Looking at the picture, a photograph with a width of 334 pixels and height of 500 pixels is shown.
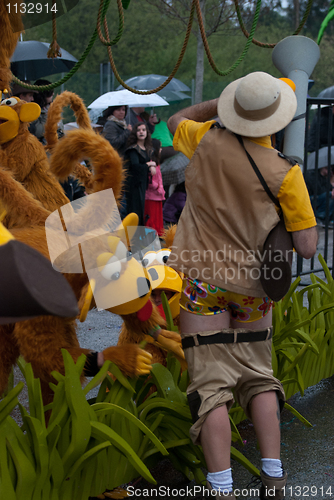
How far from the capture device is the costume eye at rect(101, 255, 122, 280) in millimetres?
1744

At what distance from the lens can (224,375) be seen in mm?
1782

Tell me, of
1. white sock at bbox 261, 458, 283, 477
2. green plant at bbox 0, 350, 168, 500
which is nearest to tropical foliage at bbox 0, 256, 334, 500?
green plant at bbox 0, 350, 168, 500

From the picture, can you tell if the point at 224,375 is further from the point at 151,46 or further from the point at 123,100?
the point at 151,46

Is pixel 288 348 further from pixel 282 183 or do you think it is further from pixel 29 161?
pixel 29 161

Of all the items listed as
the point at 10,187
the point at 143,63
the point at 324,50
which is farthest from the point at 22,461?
the point at 324,50

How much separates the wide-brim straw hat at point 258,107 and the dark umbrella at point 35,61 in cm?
551

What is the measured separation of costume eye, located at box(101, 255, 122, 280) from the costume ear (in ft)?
2.76

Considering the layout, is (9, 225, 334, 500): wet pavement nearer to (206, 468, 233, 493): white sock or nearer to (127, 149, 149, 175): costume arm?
(206, 468, 233, 493): white sock

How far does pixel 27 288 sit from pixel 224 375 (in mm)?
990

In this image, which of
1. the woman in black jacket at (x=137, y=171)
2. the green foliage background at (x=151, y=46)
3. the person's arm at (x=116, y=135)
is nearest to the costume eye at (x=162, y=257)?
the woman in black jacket at (x=137, y=171)

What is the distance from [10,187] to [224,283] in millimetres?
881

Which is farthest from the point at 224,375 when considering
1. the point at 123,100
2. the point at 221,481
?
the point at 123,100

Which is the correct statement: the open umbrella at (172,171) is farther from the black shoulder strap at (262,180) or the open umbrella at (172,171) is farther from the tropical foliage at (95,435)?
the black shoulder strap at (262,180)

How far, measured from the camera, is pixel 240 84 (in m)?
1.73
